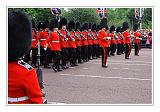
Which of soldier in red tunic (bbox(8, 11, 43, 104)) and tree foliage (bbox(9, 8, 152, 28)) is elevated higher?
tree foliage (bbox(9, 8, 152, 28))

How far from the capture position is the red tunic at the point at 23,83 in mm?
2588

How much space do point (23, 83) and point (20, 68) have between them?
0.12 metres

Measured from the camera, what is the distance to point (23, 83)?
2.59m

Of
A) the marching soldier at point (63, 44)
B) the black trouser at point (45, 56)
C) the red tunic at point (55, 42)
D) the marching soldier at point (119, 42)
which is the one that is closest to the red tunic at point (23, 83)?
the red tunic at point (55, 42)

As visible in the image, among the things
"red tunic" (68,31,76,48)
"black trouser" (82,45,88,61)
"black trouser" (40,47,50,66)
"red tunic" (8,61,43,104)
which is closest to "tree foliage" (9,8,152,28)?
"black trouser" (82,45,88,61)

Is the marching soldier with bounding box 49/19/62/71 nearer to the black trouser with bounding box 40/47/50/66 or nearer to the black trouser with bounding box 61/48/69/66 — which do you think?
the black trouser with bounding box 61/48/69/66

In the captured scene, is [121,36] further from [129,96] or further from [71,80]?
[129,96]

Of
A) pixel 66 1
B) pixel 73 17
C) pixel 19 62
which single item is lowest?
pixel 19 62

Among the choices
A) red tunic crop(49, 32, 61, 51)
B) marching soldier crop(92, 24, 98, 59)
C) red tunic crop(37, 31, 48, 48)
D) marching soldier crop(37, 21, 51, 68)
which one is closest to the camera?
red tunic crop(49, 32, 61, 51)

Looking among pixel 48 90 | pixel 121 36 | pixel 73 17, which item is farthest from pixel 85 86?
pixel 73 17

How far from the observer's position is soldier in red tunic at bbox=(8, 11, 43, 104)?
2602 millimetres

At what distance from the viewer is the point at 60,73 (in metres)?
8.90

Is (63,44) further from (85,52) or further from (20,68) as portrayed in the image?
(20,68)
